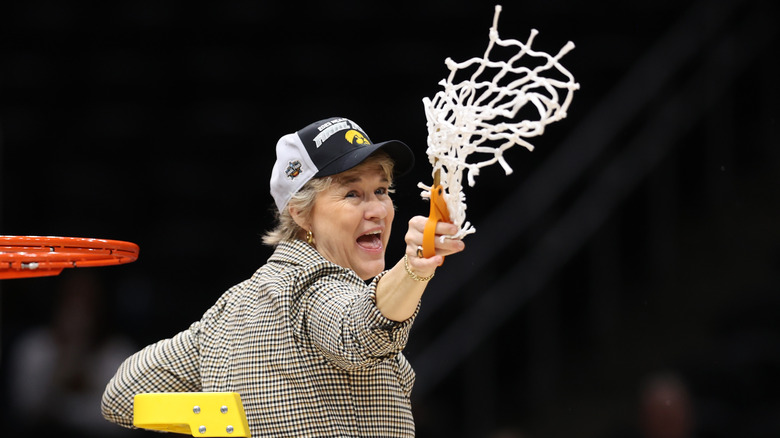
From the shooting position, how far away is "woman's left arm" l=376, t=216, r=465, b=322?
1611 millimetres

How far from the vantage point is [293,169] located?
2.10 m

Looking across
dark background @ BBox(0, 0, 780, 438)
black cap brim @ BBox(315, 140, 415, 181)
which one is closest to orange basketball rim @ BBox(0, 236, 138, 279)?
black cap brim @ BBox(315, 140, 415, 181)

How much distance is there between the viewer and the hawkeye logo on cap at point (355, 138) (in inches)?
81.7

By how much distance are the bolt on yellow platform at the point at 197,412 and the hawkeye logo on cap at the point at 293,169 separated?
1.38 feet

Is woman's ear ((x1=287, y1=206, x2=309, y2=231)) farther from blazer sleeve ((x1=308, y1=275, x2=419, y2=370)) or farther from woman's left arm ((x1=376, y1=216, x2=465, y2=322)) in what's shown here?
woman's left arm ((x1=376, y1=216, x2=465, y2=322))

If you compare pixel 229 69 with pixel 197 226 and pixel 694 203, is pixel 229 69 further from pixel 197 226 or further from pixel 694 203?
pixel 694 203

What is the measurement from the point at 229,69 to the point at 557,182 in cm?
184

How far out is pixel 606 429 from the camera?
15.1ft

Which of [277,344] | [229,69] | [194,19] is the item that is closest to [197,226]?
[229,69]

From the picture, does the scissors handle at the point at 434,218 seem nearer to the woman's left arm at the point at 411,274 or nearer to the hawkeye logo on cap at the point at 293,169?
the woman's left arm at the point at 411,274

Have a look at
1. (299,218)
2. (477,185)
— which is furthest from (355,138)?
(477,185)

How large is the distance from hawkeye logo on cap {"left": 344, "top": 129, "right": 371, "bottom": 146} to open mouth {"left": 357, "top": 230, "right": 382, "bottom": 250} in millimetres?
164

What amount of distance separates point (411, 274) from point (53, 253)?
0.53 meters

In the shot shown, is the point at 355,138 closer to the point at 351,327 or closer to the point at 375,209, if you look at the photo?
the point at 375,209
